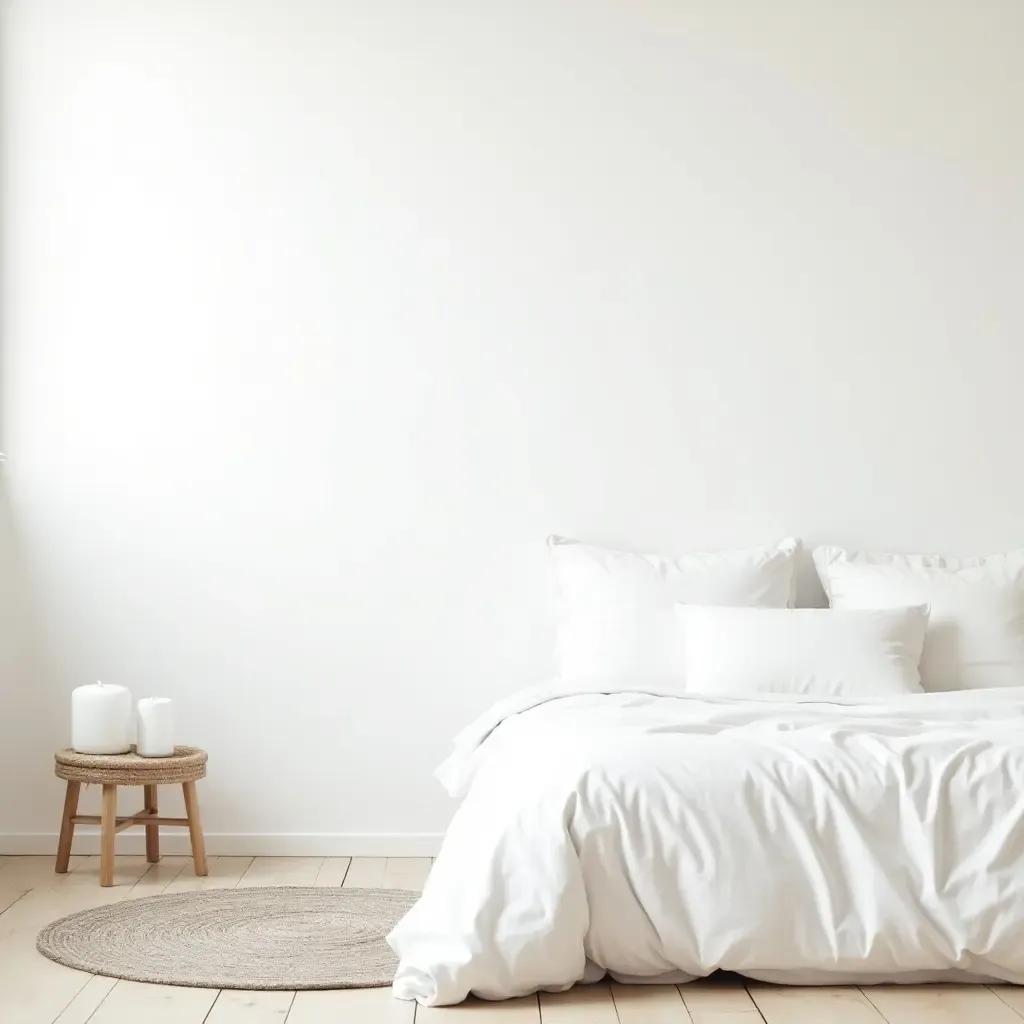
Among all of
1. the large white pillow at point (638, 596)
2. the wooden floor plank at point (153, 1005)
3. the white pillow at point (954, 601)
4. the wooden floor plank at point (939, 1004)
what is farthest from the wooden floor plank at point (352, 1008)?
the white pillow at point (954, 601)

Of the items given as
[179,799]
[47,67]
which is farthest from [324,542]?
[47,67]

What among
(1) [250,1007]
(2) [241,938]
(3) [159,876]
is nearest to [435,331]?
(3) [159,876]

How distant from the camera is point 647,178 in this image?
13.4 feet

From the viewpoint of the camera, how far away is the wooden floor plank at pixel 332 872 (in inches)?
139

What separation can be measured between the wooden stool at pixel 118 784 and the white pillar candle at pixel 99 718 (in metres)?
0.03

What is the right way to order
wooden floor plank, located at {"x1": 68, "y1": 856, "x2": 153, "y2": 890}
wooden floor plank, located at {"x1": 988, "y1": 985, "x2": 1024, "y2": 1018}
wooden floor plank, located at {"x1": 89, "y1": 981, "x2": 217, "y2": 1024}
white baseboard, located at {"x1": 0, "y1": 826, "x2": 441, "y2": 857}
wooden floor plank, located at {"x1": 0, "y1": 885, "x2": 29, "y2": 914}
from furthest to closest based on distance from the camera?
white baseboard, located at {"x1": 0, "y1": 826, "x2": 441, "y2": 857} → wooden floor plank, located at {"x1": 68, "y1": 856, "x2": 153, "y2": 890} → wooden floor plank, located at {"x1": 0, "y1": 885, "x2": 29, "y2": 914} → wooden floor plank, located at {"x1": 988, "y1": 985, "x2": 1024, "y2": 1018} → wooden floor plank, located at {"x1": 89, "y1": 981, "x2": 217, "y2": 1024}

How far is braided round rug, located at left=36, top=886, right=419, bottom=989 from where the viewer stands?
102 inches

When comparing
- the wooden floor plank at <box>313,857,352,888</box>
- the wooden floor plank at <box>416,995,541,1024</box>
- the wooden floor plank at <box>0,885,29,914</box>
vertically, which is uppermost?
the wooden floor plank at <box>0,885,29,914</box>

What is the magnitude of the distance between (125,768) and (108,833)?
0.59 feet

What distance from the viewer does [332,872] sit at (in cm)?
367

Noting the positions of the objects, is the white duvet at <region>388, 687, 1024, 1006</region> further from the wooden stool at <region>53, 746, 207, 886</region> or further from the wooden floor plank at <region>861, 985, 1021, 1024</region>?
the wooden stool at <region>53, 746, 207, 886</region>

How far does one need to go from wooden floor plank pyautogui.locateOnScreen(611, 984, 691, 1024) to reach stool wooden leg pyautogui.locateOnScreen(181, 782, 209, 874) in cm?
150

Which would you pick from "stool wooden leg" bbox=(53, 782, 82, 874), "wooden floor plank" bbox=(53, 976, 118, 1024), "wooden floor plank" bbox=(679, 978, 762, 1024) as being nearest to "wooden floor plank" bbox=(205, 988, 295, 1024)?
"wooden floor plank" bbox=(53, 976, 118, 1024)

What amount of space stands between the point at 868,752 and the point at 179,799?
2.23 m
